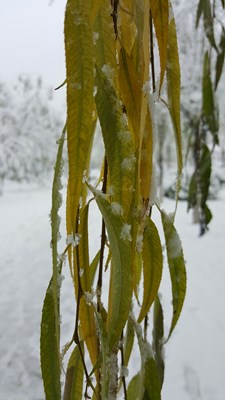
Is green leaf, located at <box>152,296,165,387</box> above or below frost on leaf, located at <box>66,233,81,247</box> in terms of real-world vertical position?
below

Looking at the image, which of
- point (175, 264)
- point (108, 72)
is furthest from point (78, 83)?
point (175, 264)

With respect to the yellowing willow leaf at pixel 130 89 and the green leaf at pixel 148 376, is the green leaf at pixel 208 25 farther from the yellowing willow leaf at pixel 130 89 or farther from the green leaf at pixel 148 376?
the green leaf at pixel 148 376

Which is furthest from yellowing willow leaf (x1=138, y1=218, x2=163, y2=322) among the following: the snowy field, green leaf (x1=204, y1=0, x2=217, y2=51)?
the snowy field

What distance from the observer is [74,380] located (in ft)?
1.72

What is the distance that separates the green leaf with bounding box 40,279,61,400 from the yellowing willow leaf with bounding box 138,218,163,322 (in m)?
0.12

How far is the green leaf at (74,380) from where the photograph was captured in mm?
502

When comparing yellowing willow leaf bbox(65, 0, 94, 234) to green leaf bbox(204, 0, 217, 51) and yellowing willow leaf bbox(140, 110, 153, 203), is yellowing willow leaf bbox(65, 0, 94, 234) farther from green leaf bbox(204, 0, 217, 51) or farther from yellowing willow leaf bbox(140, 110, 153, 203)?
green leaf bbox(204, 0, 217, 51)

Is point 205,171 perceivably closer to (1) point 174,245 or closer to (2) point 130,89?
(1) point 174,245

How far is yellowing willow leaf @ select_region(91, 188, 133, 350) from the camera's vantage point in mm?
434

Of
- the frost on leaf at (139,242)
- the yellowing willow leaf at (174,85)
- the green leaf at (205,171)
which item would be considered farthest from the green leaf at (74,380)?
the green leaf at (205,171)

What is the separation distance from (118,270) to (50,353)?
0.36 ft

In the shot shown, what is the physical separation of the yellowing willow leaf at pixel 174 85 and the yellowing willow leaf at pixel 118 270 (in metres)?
0.13

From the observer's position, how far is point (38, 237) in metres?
Answer: 7.31

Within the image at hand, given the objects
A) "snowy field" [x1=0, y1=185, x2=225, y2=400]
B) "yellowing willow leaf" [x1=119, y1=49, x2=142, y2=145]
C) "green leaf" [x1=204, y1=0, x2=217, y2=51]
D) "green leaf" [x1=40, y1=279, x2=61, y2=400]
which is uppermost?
"green leaf" [x1=204, y1=0, x2=217, y2=51]
